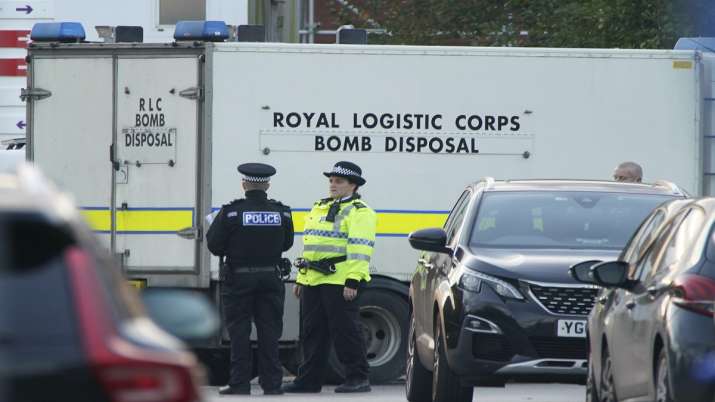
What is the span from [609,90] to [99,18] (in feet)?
22.7

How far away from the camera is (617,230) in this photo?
37.1 ft

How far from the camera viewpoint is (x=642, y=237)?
888cm

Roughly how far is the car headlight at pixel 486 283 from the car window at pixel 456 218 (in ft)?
2.72

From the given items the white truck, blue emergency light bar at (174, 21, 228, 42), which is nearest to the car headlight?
blue emergency light bar at (174, 21, 228, 42)

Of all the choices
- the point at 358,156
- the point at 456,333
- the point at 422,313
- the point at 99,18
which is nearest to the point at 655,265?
the point at 456,333

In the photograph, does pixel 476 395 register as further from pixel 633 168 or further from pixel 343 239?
pixel 633 168

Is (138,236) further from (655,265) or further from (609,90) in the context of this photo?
(655,265)

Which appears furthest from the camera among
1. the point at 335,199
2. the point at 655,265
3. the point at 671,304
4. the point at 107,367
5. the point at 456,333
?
the point at 335,199

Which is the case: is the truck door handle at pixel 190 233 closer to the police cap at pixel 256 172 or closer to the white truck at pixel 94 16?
the police cap at pixel 256 172

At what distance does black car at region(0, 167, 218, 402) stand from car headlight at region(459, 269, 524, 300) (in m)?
6.73

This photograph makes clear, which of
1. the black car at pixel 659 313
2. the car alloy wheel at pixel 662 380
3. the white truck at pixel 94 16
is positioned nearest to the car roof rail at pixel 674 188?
the black car at pixel 659 313

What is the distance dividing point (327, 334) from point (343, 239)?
0.84 m

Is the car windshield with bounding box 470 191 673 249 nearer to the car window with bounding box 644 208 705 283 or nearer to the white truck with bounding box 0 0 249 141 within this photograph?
the car window with bounding box 644 208 705 283

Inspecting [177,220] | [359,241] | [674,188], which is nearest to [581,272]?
[674,188]
